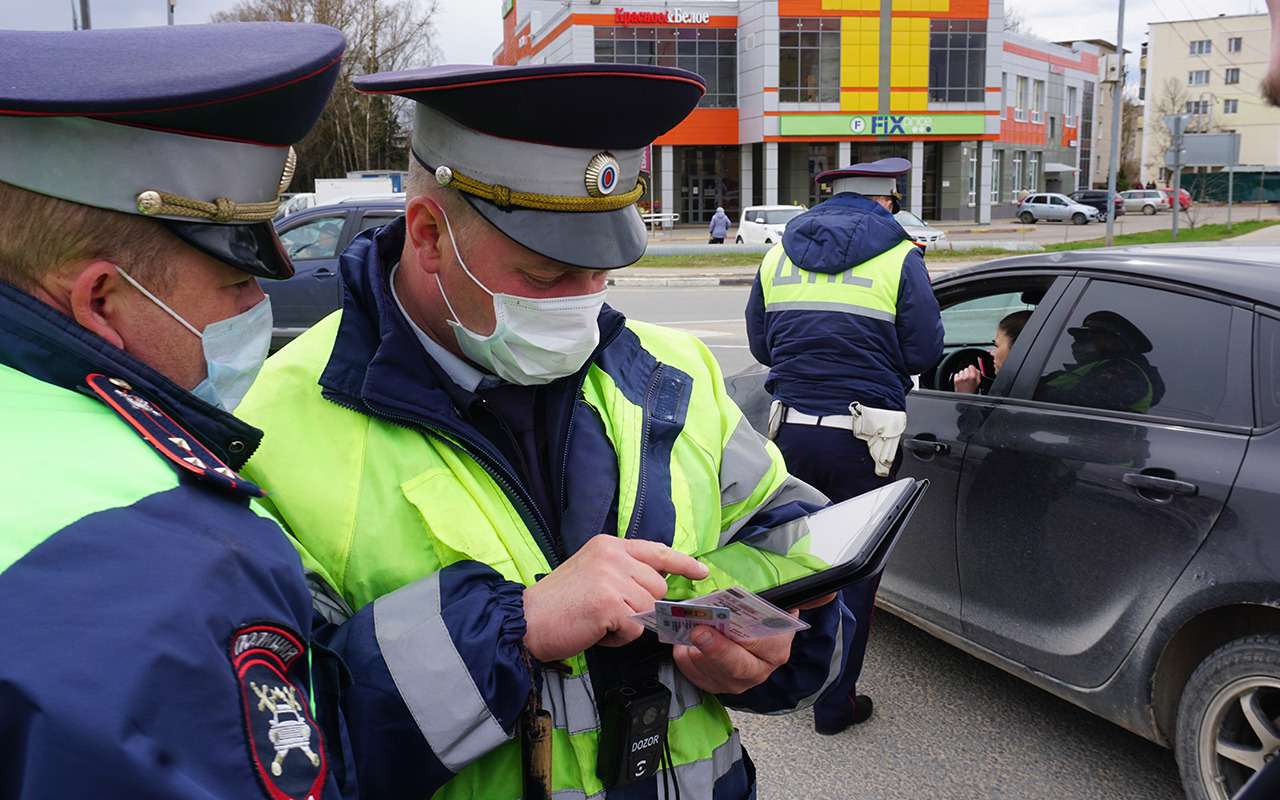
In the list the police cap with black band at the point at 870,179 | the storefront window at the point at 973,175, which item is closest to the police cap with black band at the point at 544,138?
the police cap with black band at the point at 870,179

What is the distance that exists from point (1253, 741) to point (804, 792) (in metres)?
1.34

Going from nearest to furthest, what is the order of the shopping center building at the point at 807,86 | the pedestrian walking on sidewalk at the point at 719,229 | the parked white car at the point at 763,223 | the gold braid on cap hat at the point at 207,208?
1. the gold braid on cap hat at the point at 207,208
2. the parked white car at the point at 763,223
3. the pedestrian walking on sidewalk at the point at 719,229
4. the shopping center building at the point at 807,86

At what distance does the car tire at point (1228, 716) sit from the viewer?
2.73 meters

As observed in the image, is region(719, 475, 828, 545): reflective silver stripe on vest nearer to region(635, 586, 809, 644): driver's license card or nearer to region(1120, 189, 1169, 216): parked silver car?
region(635, 586, 809, 644): driver's license card

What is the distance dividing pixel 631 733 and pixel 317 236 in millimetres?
9777

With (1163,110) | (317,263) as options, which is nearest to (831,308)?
(317,263)

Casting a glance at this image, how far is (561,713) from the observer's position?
4.92 feet

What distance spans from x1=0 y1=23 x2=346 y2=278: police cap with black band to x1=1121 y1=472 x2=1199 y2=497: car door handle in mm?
2599

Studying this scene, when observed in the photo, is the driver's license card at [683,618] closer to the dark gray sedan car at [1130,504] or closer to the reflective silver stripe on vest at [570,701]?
the reflective silver stripe on vest at [570,701]

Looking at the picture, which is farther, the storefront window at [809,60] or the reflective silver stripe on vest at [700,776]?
the storefront window at [809,60]

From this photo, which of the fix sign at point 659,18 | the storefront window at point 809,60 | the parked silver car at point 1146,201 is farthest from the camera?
the parked silver car at point 1146,201

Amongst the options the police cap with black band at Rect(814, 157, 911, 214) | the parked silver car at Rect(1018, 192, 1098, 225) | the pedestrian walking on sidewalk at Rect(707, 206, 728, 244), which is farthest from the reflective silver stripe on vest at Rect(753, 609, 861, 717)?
the parked silver car at Rect(1018, 192, 1098, 225)

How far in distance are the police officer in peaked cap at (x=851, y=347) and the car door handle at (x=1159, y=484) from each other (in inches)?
39.0

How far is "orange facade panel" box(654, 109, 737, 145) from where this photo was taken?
44312mm
